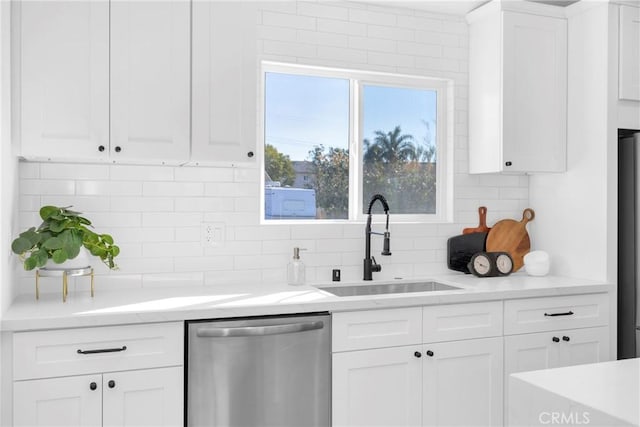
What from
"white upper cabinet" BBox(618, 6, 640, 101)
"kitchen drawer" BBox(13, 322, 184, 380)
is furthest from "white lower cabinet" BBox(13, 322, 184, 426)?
"white upper cabinet" BBox(618, 6, 640, 101)

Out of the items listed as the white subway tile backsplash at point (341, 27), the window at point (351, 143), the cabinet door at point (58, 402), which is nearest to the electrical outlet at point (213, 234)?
the window at point (351, 143)

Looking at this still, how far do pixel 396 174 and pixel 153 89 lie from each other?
1595mm

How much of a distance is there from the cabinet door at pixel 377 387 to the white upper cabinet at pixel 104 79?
47.6 inches

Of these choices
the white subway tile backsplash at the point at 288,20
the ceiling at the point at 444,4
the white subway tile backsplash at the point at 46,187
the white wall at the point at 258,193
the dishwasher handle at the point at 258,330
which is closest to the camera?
the dishwasher handle at the point at 258,330

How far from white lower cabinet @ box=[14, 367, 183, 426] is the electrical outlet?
0.84 meters

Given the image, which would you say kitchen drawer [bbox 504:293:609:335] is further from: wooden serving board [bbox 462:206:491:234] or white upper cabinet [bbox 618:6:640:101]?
white upper cabinet [bbox 618:6:640:101]

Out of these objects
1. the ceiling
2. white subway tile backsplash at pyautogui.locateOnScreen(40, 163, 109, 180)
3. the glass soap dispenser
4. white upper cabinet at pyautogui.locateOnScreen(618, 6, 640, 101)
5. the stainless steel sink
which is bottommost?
the stainless steel sink

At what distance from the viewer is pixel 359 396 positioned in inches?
97.3

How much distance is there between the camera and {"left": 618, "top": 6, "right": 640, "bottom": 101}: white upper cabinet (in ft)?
10.1

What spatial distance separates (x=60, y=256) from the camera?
2.24 m

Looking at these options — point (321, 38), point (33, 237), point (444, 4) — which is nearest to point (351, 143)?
point (321, 38)

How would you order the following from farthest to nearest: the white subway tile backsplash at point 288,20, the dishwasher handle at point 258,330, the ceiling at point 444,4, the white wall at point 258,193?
the ceiling at point 444,4, the white subway tile backsplash at point 288,20, the white wall at point 258,193, the dishwasher handle at point 258,330

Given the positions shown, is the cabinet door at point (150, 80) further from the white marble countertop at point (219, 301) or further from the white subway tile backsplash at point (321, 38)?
the white subway tile backsplash at point (321, 38)

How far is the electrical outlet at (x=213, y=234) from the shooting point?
9.46 ft
